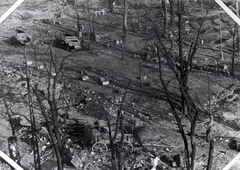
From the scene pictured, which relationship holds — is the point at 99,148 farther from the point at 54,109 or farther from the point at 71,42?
the point at 71,42

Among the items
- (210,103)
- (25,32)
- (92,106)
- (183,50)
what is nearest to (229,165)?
(210,103)

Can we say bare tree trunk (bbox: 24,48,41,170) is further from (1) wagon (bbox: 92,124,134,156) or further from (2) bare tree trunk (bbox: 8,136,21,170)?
(1) wagon (bbox: 92,124,134,156)

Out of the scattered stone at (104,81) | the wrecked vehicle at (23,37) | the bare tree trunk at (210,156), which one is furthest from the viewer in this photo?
the wrecked vehicle at (23,37)

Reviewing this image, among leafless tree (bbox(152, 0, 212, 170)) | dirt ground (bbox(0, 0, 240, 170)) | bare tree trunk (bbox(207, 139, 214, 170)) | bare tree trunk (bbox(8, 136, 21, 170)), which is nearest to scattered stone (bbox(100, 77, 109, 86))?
dirt ground (bbox(0, 0, 240, 170))

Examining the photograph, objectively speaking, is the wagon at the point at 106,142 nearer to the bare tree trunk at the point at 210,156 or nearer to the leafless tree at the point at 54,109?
the leafless tree at the point at 54,109

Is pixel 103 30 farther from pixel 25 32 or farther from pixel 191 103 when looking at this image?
pixel 191 103

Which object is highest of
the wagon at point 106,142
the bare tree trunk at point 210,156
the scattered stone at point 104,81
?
the scattered stone at point 104,81

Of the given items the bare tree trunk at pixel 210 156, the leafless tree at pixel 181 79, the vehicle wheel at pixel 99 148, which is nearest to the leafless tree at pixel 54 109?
the vehicle wheel at pixel 99 148
